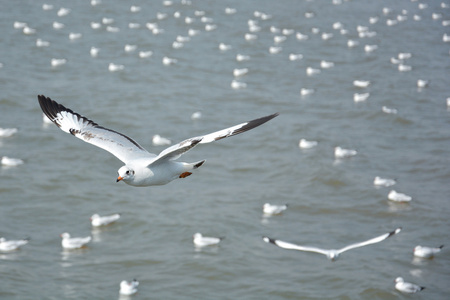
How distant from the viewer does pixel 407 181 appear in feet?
68.5

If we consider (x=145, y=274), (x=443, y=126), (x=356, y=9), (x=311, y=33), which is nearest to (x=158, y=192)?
(x=145, y=274)

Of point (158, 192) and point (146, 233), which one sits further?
point (158, 192)

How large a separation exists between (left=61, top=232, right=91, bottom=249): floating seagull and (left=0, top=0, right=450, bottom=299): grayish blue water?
Result: 23 cm

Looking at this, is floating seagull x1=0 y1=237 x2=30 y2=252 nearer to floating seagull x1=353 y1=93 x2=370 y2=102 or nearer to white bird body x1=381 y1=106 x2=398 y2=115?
white bird body x1=381 y1=106 x2=398 y2=115

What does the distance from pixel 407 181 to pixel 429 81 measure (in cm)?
878

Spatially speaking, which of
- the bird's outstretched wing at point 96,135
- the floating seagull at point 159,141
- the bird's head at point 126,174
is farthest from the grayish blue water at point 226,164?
the bird's head at point 126,174

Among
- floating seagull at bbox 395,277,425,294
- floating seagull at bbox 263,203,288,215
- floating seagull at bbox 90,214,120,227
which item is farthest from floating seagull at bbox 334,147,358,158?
floating seagull at bbox 90,214,120,227

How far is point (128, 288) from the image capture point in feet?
50.7

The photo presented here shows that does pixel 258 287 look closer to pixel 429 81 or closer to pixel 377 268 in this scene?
pixel 377 268

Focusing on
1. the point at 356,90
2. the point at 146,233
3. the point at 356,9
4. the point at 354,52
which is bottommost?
the point at 146,233

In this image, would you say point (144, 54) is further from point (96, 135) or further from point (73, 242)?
point (96, 135)

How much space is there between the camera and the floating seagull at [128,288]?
1545 cm

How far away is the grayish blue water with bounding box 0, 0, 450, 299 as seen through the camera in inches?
650

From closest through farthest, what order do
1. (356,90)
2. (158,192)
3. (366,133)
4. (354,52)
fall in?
(158,192) < (366,133) < (356,90) < (354,52)
